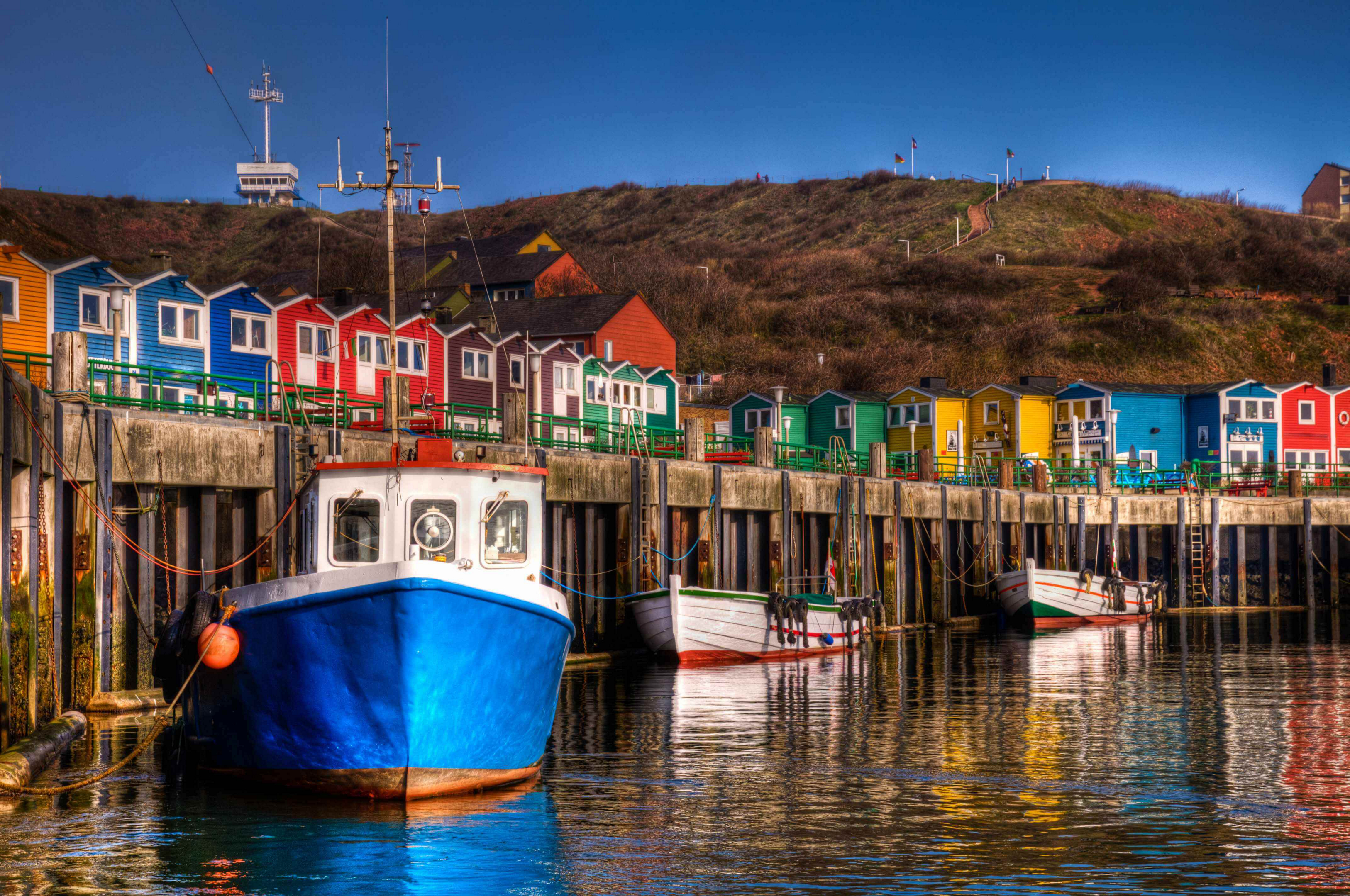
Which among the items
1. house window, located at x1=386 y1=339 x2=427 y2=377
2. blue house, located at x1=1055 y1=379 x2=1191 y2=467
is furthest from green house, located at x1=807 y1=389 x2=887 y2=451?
house window, located at x1=386 y1=339 x2=427 y2=377

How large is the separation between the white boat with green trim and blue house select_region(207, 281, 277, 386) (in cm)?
2171

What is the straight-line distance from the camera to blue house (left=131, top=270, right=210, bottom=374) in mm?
46094

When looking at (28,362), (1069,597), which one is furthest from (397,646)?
(1069,597)

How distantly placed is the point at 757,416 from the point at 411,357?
28819mm

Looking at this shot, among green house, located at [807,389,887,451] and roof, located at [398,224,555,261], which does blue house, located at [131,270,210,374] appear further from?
roof, located at [398,224,555,261]

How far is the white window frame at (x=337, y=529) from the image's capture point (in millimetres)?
16125

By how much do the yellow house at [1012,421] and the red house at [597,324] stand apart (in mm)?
18266

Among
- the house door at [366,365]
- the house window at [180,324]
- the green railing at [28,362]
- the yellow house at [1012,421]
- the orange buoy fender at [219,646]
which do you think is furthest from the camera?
the yellow house at [1012,421]

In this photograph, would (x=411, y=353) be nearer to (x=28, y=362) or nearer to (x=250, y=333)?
(x=250, y=333)

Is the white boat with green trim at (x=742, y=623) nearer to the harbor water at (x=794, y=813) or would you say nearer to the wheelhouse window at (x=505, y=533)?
the harbor water at (x=794, y=813)

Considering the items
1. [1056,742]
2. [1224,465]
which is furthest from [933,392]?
[1056,742]

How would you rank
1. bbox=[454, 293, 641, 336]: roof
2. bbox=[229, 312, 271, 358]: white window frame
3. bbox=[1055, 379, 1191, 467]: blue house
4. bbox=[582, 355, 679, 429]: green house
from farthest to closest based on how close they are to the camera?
bbox=[1055, 379, 1191, 467]: blue house
bbox=[454, 293, 641, 336]: roof
bbox=[582, 355, 679, 429]: green house
bbox=[229, 312, 271, 358]: white window frame

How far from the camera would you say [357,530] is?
16250mm

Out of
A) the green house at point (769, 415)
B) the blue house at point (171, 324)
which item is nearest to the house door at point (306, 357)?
the blue house at point (171, 324)
